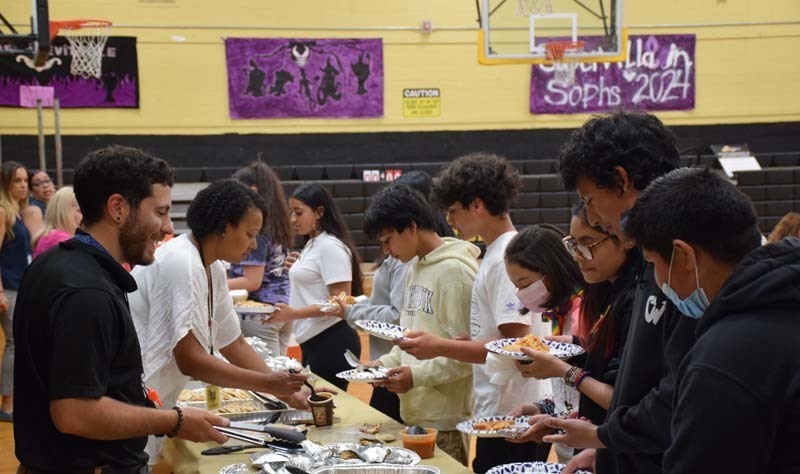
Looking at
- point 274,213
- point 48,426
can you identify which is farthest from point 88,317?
point 274,213

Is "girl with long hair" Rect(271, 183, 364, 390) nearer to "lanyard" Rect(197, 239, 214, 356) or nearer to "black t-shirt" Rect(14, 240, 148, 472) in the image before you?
"lanyard" Rect(197, 239, 214, 356)

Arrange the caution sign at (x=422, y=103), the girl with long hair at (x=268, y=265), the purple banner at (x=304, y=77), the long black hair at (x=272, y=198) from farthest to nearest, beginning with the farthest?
the caution sign at (x=422, y=103) → the purple banner at (x=304, y=77) → the long black hair at (x=272, y=198) → the girl with long hair at (x=268, y=265)

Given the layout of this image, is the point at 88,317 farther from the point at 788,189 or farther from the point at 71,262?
the point at 788,189

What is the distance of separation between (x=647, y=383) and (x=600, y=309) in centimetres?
54

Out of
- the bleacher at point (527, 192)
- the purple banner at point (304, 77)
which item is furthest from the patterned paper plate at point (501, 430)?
the purple banner at point (304, 77)

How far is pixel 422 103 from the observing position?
13945 millimetres

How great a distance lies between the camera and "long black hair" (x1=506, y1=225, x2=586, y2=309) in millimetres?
2859

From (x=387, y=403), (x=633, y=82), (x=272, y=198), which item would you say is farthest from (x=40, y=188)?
(x=633, y=82)

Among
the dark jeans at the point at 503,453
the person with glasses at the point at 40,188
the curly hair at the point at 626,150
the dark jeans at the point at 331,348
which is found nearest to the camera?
the curly hair at the point at 626,150

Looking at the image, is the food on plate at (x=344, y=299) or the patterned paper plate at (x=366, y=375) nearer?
the patterned paper plate at (x=366, y=375)

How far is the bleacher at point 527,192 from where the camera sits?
1242 centimetres

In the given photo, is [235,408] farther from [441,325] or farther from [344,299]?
[344,299]

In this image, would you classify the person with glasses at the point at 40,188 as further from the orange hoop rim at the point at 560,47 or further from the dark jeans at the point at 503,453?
the dark jeans at the point at 503,453

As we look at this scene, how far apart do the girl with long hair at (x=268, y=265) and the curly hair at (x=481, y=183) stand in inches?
79.8
